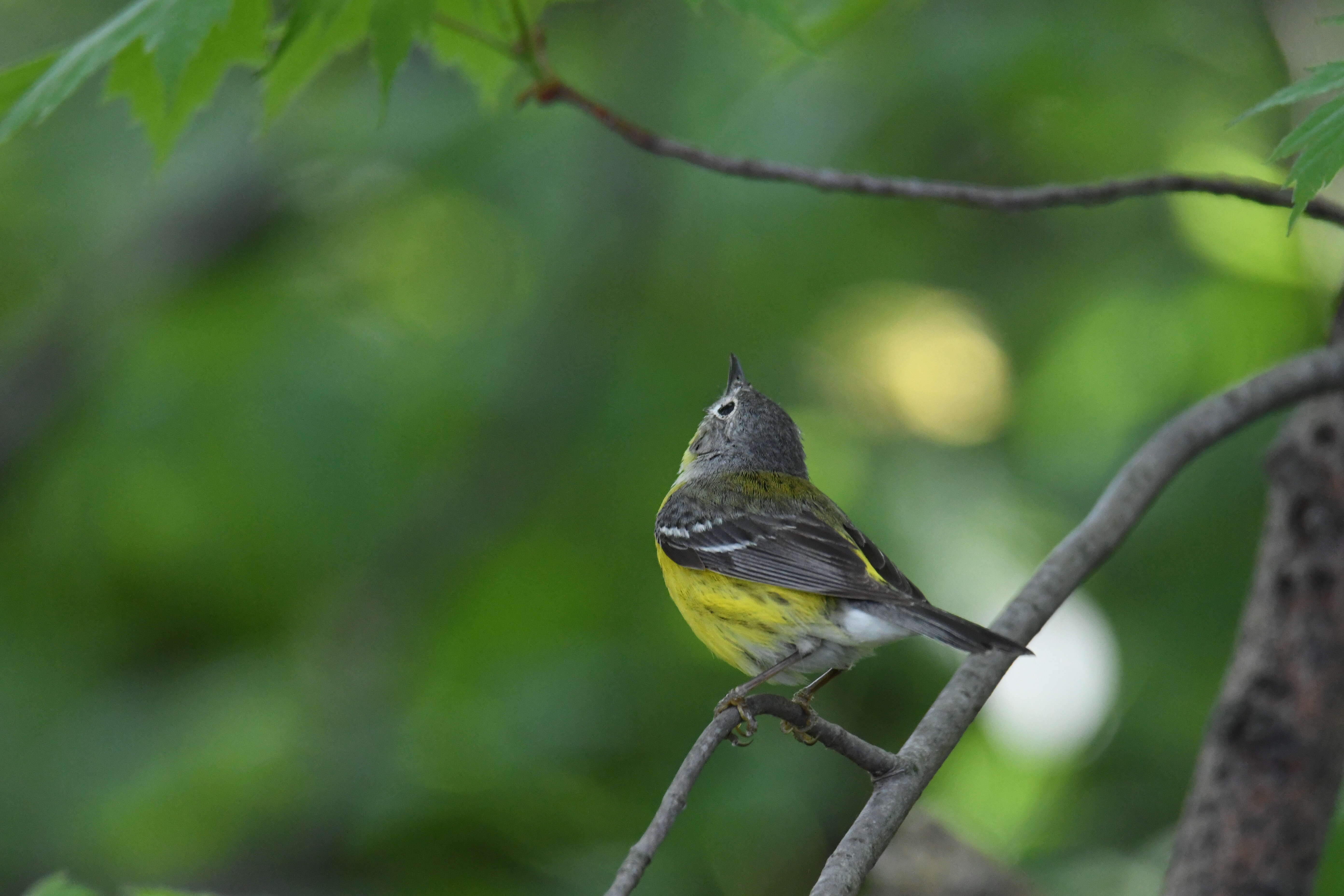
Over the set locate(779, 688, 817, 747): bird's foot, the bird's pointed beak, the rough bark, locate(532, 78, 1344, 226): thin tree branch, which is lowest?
the rough bark

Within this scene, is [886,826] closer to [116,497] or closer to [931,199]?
[931,199]

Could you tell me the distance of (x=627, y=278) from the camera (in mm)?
6406

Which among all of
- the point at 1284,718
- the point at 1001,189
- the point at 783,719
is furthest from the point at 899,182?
the point at 1284,718

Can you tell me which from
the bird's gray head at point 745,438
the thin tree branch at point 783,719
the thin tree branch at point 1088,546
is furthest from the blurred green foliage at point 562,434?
the thin tree branch at point 783,719

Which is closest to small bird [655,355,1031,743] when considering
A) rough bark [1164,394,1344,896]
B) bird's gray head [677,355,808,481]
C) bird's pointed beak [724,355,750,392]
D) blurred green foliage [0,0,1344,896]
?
bird's gray head [677,355,808,481]

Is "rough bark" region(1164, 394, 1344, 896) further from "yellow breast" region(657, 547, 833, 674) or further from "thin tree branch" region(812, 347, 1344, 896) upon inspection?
"yellow breast" region(657, 547, 833, 674)

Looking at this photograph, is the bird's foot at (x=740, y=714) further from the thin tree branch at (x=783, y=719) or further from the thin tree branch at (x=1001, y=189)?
the thin tree branch at (x=1001, y=189)

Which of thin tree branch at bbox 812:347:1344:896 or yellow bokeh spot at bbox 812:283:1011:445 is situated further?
yellow bokeh spot at bbox 812:283:1011:445

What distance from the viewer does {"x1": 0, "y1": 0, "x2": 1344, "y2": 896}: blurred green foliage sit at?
206 inches

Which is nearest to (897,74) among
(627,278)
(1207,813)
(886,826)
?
(627,278)

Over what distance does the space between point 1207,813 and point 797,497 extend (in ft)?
4.96

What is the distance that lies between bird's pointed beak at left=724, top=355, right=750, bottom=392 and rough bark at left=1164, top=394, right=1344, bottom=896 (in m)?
1.84

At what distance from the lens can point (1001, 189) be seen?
3.12 m

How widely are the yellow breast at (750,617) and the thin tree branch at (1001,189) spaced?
110 centimetres
